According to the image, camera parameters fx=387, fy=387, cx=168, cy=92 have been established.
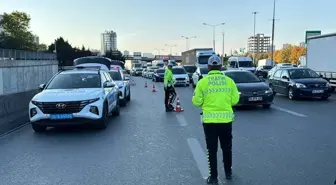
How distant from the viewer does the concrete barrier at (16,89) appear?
484 inches

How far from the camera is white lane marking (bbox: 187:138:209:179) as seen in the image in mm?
5956

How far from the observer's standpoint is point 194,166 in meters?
6.26

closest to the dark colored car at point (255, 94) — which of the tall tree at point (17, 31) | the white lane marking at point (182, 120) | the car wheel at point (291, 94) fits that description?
the white lane marking at point (182, 120)

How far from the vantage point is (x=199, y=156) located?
6.93m

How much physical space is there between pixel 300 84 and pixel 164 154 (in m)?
11.7

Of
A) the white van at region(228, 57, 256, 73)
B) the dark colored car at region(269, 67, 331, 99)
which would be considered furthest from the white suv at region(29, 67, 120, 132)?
the white van at region(228, 57, 256, 73)

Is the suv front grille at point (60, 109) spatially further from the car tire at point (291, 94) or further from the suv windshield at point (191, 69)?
the suv windshield at point (191, 69)

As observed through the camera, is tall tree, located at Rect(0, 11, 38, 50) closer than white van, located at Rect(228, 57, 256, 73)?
No

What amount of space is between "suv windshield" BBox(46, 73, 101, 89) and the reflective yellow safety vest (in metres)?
6.22

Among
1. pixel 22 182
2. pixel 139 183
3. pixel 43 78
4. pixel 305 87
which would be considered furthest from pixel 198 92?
pixel 43 78

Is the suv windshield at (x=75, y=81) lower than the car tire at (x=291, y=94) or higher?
higher

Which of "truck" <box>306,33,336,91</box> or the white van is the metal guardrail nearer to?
"truck" <box>306,33,336,91</box>

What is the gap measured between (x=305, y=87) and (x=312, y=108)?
2868 mm

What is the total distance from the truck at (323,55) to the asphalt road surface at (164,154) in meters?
11.4
